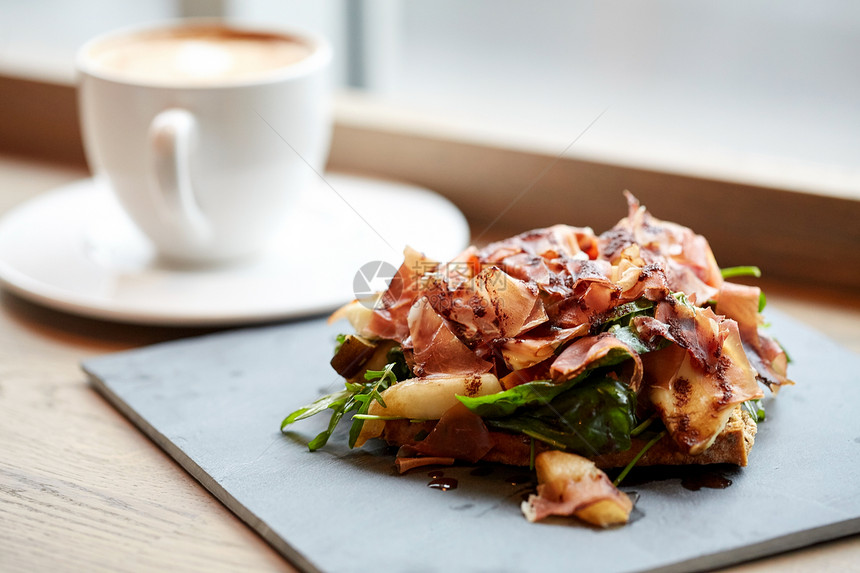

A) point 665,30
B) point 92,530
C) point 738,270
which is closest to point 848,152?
point 665,30

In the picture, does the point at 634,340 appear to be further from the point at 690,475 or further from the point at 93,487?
the point at 93,487

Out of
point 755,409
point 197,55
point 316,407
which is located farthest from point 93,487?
point 197,55

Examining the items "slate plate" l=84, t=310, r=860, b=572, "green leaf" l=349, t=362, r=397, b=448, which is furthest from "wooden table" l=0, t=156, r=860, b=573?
"green leaf" l=349, t=362, r=397, b=448

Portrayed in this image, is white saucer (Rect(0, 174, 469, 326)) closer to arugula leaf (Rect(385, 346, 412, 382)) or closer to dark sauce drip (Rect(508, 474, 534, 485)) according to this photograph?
arugula leaf (Rect(385, 346, 412, 382))

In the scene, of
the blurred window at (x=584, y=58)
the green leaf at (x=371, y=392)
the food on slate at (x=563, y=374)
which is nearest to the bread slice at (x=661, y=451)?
the food on slate at (x=563, y=374)

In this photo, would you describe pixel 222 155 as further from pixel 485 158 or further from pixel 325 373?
pixel 485 158
